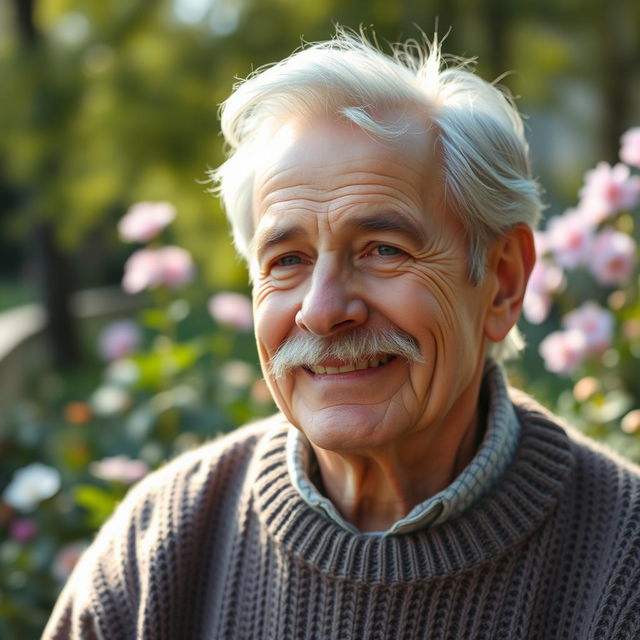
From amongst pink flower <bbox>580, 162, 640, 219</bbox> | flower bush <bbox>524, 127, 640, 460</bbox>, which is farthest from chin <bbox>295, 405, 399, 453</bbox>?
pink flower <bbox>580, 162, 640, 219</bbox>

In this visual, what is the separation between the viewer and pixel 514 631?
5.70 ft

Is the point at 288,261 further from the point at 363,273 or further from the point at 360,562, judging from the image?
the point at 360,562

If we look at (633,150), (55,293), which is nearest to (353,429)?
(633,150)

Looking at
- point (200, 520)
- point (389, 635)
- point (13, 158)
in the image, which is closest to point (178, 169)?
point (13, 158)

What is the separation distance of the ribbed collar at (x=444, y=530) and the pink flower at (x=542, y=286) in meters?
1.16

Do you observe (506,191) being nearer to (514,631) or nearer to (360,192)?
(360,192)

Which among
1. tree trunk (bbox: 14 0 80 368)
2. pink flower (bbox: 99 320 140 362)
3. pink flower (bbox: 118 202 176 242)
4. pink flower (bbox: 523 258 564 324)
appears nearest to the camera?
pink flower (bbox: 523 258 564 324)

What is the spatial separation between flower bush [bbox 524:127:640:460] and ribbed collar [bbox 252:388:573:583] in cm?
101

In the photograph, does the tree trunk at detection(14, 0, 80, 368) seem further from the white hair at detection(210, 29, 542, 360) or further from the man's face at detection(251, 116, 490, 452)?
the man's face at detection(251, 116, 490, 452)

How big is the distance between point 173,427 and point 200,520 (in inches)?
51.5

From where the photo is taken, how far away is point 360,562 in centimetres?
180

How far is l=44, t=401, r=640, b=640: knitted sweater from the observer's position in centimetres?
176

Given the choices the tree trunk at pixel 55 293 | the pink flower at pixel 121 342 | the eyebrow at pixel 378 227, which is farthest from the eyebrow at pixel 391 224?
the tree trunk at pixel 55 293

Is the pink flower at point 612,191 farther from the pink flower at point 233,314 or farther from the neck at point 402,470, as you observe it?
the pink flower at point 233,314
